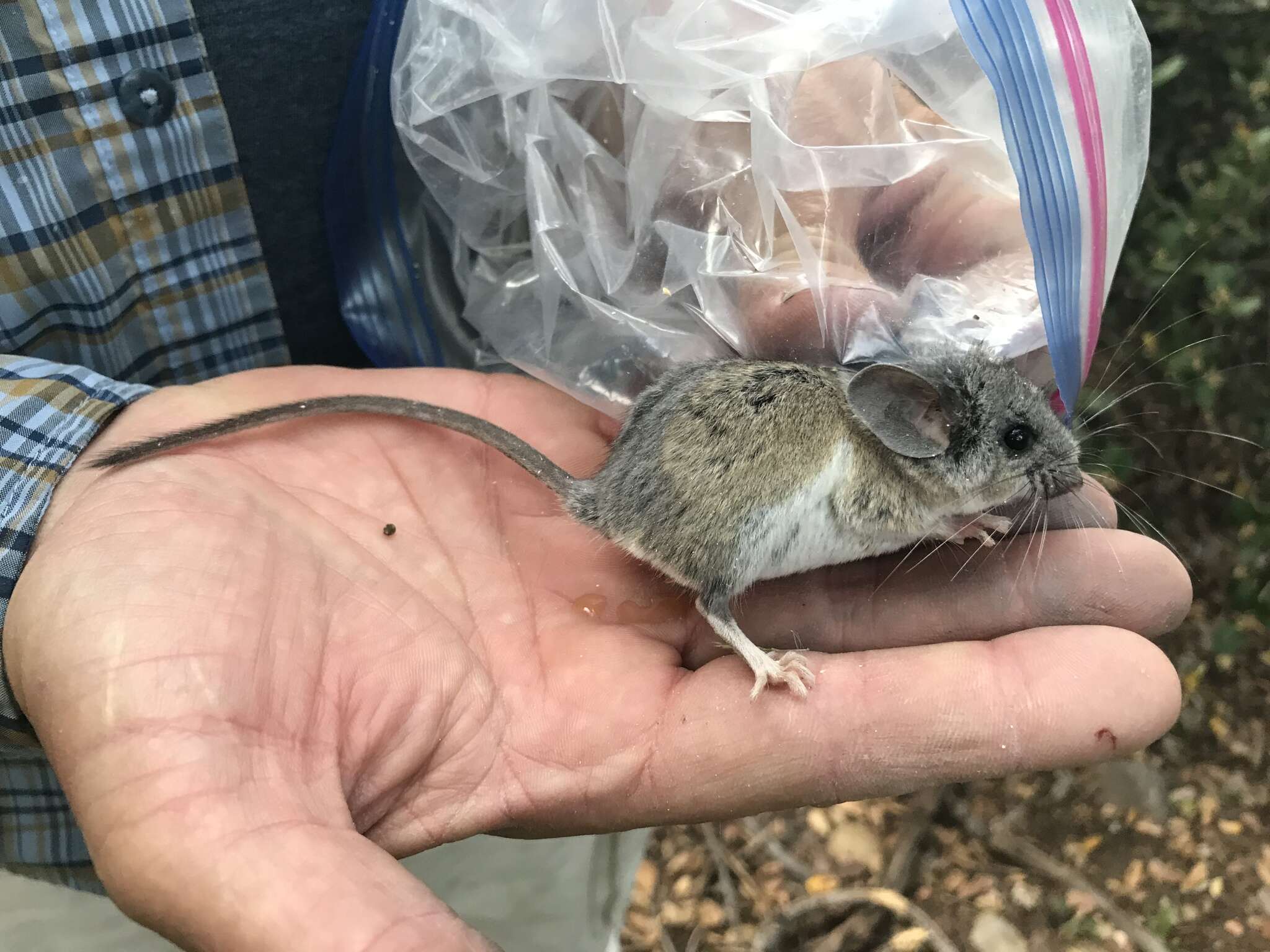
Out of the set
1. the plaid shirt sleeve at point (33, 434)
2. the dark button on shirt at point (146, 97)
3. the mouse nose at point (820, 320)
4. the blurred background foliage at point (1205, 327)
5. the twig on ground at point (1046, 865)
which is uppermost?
the dark button on shirt at point (146, 97)

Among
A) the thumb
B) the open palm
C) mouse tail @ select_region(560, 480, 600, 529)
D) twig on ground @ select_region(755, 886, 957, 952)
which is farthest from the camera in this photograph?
twig on ground @ select_region(755, 886, 957, 952)

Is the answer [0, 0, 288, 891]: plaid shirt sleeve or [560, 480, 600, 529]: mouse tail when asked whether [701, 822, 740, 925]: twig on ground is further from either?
[0, 0, 288, 891]: plaid shirt sleeve

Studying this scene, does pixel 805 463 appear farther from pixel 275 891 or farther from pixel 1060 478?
pixel 275 891

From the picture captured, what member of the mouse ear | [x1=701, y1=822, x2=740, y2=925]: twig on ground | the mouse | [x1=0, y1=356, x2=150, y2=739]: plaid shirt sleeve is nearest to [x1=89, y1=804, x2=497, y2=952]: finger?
[x1=0, y1=356, x2=150, y2=739]: plaid shirt sleeve

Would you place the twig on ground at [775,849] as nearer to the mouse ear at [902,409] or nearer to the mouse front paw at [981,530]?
the mouse front paw at [981,530]

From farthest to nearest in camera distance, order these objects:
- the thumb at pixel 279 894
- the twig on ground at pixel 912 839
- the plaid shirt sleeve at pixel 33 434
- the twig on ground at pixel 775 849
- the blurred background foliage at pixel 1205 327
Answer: the twig on ground at pixel 775 849 → the twig on ground at pixel 912 839 → the blurred background foliage at pixel 1205 327 → the plaid shirt sleeve at pixel 33 434 → the thumb at pixel 279 894

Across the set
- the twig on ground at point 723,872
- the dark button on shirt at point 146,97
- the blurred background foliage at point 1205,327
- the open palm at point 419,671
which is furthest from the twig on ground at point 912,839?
the dark button on shirt at point 146,97

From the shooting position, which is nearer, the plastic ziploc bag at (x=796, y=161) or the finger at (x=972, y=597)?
the plastic ziploc bag at (x=796, y=161)

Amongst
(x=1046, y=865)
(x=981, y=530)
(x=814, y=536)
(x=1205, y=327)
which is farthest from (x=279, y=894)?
(x=1205, y=327)
